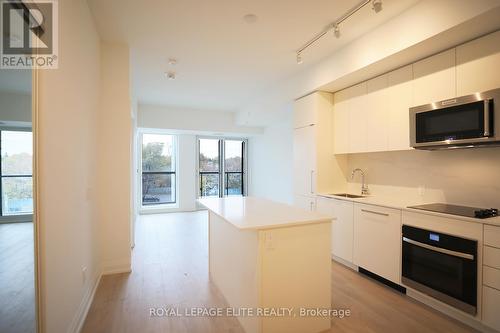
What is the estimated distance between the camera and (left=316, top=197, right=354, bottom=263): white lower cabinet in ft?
10.4

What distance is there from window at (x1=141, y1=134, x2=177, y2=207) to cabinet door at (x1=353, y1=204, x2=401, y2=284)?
5.61 m

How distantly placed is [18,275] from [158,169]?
6.03 metres

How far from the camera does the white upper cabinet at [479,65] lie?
81.0 inches

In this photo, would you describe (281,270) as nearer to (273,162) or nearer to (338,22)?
(338,22)

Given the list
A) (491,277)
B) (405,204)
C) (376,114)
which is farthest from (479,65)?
(491,277)

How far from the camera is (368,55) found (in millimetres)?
2707

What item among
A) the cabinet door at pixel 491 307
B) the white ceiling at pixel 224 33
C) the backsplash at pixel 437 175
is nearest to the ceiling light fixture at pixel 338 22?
the white ceiling at pixel 224 33

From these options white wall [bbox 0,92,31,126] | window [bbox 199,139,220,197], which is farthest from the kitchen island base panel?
window [bbox 199,139,220,197]

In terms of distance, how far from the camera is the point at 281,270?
6.04ft

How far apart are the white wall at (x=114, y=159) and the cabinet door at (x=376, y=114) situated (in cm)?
309

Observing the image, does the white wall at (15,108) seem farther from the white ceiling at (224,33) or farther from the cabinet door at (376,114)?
the cabinet door at (376,114)

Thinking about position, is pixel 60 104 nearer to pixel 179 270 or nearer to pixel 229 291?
pixel 229 291

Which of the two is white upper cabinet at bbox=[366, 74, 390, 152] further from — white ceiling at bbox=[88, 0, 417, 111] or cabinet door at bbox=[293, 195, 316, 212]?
cabinet door at bbox=[293, 195, 316, 212]

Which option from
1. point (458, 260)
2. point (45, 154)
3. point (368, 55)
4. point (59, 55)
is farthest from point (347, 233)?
point (59, 55)
